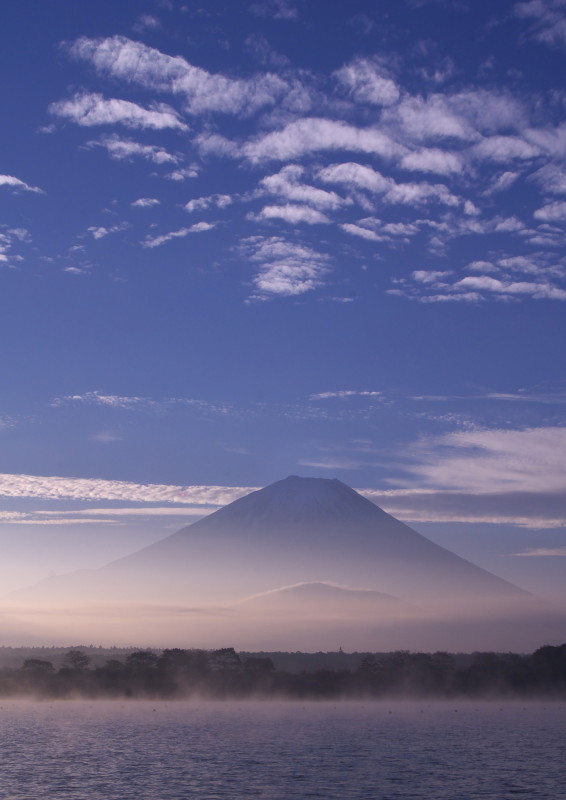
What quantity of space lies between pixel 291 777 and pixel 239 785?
627 cm

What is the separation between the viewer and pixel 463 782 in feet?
235

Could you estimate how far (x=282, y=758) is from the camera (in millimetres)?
87438

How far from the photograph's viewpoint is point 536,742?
108 m

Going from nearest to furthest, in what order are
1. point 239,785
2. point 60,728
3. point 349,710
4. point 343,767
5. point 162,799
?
point 162,799, point 239,785, point 343,767, point 60,728, point 349,710

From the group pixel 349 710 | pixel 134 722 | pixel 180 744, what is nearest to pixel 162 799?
pixel 180 744

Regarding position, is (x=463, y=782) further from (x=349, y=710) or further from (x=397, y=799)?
(x=349, y=710)

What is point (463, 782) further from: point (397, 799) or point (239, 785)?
point (239, 785)

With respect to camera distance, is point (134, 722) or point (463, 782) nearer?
point (463, 782)

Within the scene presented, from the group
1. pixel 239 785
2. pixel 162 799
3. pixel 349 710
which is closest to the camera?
pixel 162 799

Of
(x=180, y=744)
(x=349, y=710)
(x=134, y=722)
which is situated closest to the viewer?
(x=180, y=744)

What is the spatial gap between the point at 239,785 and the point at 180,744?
38.0 meters

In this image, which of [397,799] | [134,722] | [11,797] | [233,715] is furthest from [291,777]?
[233,715]

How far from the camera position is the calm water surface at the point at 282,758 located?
66438mm

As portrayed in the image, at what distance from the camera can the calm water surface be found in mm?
66438
